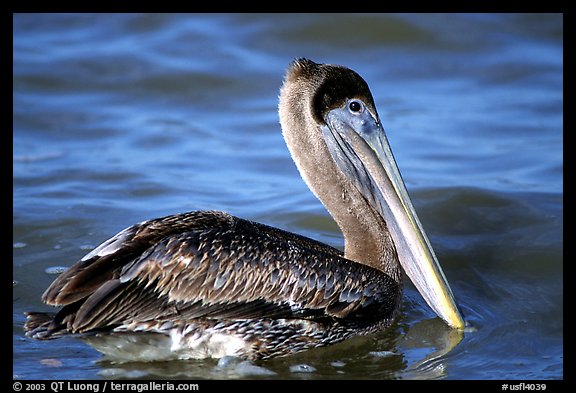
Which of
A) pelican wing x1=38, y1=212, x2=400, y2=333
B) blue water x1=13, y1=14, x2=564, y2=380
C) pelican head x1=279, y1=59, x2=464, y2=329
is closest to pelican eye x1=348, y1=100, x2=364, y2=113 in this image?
pelican head x1=279, y1=59, x2=464, y2=329

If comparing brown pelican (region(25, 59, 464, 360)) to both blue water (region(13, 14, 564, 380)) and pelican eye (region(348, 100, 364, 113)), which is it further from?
blue water (region(13, 14, 564, 380))

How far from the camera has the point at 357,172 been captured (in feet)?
21.5

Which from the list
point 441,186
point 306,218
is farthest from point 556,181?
point 306,218

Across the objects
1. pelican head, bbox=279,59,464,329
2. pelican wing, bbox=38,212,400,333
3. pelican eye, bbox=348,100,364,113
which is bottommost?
pelican wing, bbox=38,212,400,333

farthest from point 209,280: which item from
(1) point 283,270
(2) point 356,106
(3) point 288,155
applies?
(3) point 288,155

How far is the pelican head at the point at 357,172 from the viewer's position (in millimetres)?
6379

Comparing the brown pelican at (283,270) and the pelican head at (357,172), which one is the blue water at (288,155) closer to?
the brown pelican at (283,270)

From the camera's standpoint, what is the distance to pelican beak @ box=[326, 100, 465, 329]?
6.35 m

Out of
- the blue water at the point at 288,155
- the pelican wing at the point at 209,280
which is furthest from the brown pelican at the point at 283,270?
the blue water at the point at 288,155

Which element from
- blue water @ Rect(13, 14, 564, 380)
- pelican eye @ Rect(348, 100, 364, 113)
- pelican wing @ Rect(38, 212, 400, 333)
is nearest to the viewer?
pelican wing @ Rect(38, 212, 400, 333)

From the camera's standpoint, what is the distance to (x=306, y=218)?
860 centimetres

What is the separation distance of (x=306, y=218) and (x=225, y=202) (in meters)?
0.94

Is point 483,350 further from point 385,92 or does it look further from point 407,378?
point 385,92
